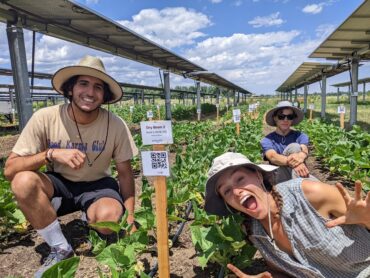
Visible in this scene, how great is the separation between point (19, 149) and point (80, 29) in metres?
5.29

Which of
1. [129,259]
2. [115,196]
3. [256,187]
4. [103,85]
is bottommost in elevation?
[129,259]

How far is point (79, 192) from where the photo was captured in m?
3.28

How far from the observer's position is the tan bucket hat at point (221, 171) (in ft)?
6.42

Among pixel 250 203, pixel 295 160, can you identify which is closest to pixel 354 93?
pixel 295 160

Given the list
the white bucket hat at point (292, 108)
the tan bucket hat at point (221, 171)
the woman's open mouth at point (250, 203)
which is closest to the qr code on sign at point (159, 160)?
the tan bucket hat at point (221, 171)

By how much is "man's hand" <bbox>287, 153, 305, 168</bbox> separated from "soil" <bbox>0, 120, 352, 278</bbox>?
93cm

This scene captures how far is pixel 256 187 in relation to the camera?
1.94 metres

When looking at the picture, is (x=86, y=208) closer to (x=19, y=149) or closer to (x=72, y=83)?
(x=19, y=149)

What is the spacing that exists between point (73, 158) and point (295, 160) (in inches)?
76.9

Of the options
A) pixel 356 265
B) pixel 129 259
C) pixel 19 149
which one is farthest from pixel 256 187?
pixel 19 149

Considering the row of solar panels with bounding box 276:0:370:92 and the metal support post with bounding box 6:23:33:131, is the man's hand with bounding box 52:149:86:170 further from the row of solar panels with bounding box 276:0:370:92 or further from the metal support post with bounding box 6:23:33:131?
the row of solar panels with bounding box 276:0:370:92

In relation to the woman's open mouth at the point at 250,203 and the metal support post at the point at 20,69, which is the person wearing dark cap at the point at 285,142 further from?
the metal support post at the point at 20,69

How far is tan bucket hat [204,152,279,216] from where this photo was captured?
1.96 m

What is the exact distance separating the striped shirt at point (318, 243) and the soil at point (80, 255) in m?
0.83
